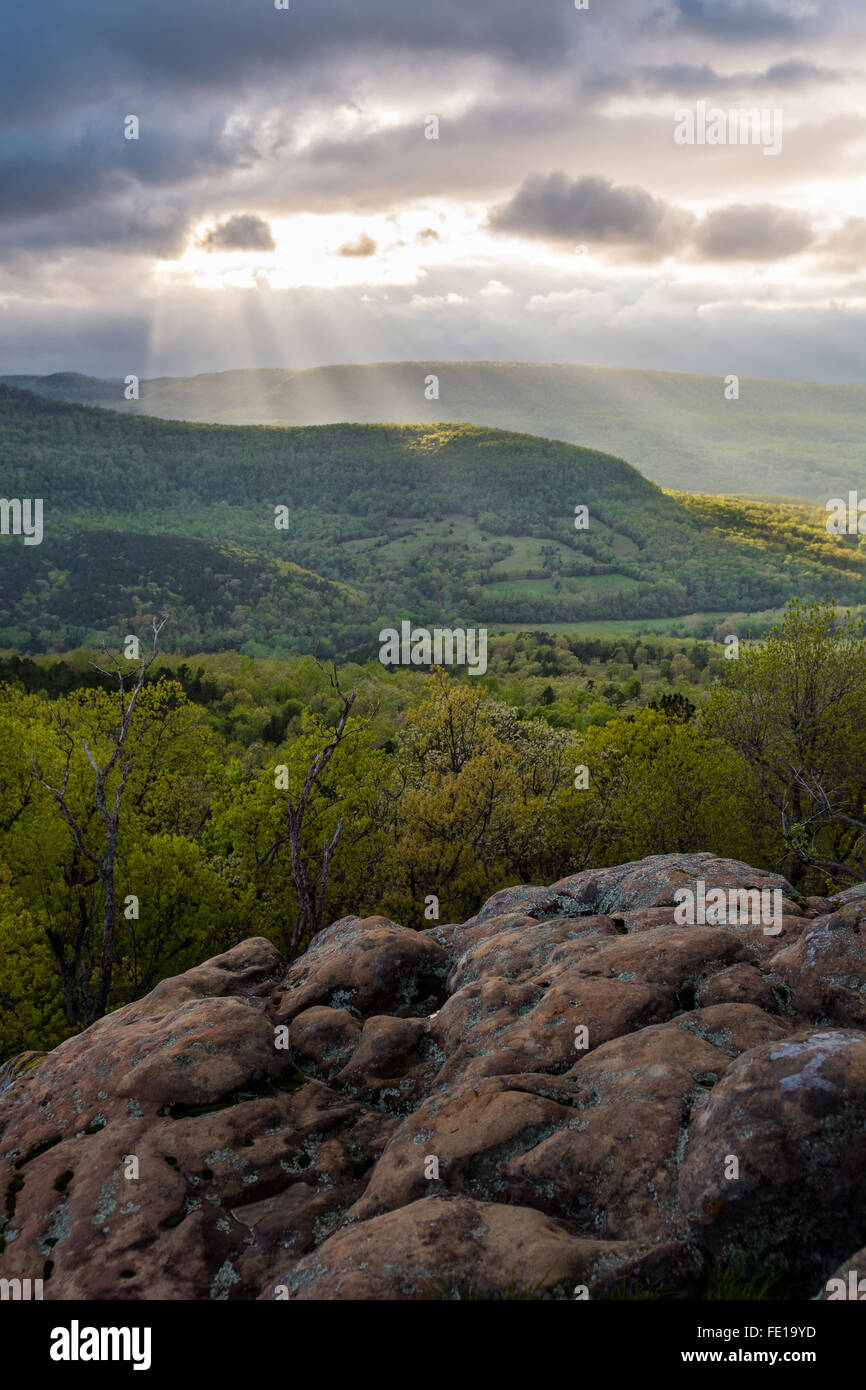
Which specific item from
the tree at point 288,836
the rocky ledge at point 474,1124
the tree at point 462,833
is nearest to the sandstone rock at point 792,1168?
the rocky ledge at point 474,1124

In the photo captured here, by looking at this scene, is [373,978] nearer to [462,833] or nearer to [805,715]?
[462,833]

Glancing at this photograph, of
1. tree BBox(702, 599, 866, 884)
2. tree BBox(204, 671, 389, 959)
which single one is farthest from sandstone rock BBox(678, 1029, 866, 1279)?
tree BBox(702, 599, 866, 884)

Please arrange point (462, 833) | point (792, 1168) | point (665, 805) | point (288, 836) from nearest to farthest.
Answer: point (792, 1168) → point (288, 836) → point (665, 805) → point (462, 833)

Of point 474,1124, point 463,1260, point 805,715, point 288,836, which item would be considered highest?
point 805,715

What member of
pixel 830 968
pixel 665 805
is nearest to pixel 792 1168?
pixel 830 968

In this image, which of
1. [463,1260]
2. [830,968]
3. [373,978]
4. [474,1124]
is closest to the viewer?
[463,1260]

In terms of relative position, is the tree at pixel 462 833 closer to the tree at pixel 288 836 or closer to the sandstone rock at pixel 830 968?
the tree at pixel 288 836
